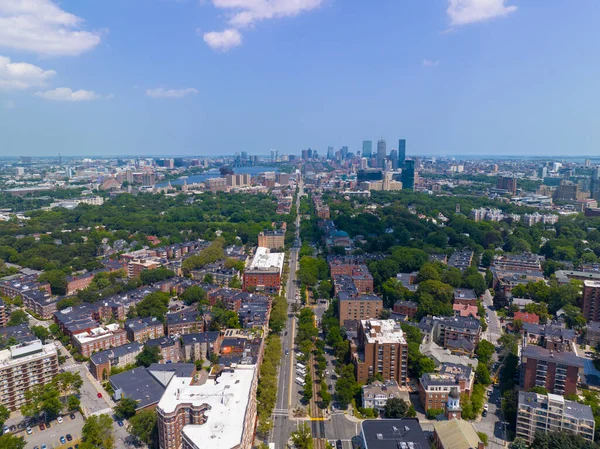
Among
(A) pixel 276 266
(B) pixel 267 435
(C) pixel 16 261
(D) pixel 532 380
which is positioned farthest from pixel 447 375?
(C) pixel 16 261

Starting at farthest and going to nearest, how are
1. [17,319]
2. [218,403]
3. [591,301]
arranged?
1. [591,301]
2. [17,319]
3. [218,403]

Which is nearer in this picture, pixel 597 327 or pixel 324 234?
pixel 597 327

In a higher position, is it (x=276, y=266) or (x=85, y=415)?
(x=276, y=266)

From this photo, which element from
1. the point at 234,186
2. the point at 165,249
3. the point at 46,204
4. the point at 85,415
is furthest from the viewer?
the point at 234,186

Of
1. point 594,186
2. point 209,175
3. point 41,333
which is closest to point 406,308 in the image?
point 41,333

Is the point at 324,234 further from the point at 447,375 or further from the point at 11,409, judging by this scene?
the point at 11,409

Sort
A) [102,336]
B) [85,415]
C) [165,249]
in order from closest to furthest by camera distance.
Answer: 1. [85,415]
2. [102,336]
3. [165,249]

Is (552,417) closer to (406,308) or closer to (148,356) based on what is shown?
(406,308)
